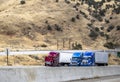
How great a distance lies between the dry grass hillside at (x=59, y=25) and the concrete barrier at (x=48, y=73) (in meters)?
37.7

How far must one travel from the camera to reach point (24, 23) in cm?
10481

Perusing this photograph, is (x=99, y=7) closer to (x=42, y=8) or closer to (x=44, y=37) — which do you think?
(x=42, y=8)

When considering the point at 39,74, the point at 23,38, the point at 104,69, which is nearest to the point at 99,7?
the point at 23,38

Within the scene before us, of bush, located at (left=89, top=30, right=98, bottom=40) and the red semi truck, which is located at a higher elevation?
bush, located at (left=89, top=30, right=98, bottom=40)

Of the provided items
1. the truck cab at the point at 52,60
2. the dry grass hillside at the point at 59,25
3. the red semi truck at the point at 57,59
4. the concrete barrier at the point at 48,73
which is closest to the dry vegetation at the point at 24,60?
the red semi truck at the point at 57,59

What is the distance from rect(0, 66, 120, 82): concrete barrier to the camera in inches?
1169

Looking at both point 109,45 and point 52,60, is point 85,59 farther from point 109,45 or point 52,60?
point 109,45

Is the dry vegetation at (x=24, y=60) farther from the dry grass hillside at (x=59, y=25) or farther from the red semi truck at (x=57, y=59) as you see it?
the dry grass hillside at (x=59, y=25)

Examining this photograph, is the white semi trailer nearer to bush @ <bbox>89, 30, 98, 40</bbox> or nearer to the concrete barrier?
the concrete barrier

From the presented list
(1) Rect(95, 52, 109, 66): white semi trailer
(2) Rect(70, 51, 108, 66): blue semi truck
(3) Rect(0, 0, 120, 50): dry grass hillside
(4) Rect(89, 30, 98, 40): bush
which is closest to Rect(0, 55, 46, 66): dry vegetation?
(2) Rect(70, 51, 108, 66): blue semi truck

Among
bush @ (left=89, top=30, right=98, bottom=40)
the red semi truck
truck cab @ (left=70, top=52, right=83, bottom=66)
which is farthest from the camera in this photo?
bush @ (left=89, top=30, right=98, bottom=40)

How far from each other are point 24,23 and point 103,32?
77.7ft

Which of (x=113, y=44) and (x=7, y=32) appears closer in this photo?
(x=7, y=32)

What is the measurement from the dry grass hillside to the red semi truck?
84.1ft
